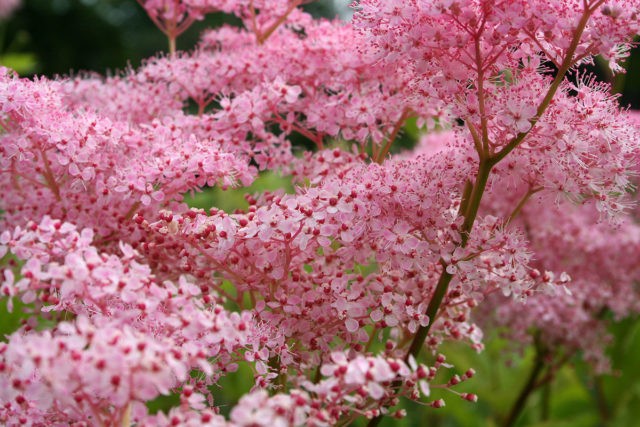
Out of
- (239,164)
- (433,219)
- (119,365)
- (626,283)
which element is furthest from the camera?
(626,283)

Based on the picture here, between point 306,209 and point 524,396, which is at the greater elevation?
point 524,396

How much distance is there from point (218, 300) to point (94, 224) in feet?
0.71

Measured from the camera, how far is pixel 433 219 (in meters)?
0.85

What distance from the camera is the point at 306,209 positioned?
0.81 metres

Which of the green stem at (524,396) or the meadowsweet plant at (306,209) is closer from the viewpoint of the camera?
the meadowsweet plant at (306,209)

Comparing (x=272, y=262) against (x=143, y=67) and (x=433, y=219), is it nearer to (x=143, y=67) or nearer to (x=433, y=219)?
(x=433, y=219)

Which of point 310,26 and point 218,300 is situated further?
point 310,26

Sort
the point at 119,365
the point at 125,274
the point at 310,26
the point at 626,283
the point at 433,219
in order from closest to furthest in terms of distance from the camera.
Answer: the point at 119,365 < the point at 125,274 < the point at 433,219 < the point at 310,26 < the point at 626,283

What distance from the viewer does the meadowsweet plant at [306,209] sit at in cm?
66

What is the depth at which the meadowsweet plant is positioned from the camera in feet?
2.15

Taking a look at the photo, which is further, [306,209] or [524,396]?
[524,396]

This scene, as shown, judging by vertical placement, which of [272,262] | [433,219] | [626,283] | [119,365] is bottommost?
[119,365]

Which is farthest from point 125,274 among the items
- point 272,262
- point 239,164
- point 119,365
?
point 239,164

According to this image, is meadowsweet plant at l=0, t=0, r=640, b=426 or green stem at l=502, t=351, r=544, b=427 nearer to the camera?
meadowsweet plant at l=0, t=0, r=640, b=426
